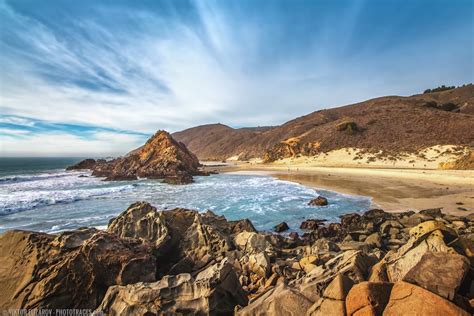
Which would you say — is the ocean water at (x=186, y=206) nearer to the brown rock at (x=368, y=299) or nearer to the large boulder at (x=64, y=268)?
the large boulder at (x=64, y=268)

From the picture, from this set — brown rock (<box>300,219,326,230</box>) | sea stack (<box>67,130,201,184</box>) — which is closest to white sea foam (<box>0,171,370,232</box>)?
brown rock (<box>300,219,326,230</box>)

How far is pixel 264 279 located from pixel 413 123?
57.3m

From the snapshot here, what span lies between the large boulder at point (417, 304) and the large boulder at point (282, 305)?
93cm

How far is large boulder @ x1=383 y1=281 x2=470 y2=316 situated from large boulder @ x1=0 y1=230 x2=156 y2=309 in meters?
3.80

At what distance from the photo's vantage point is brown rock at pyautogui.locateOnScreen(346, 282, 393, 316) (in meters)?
2.45

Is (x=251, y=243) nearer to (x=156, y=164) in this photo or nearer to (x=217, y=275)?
(x=217, y=275)

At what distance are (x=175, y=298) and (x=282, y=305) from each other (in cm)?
146

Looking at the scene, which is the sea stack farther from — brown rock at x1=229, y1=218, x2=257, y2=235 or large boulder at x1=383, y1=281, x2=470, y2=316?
large boulder at x1=383, y1=281, x2=470, y2=316

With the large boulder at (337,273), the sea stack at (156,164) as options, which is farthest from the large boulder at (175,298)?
the sea stack at (156,164)

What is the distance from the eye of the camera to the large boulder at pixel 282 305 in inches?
116

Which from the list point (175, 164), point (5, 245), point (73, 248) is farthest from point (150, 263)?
point (175, 164)

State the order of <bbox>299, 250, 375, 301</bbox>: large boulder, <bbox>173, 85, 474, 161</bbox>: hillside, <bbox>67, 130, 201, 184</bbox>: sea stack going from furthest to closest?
<bbox>173, 85, 474, 161</bbox>: hillside
<bbox>67, 130, 201, 184</bbox>: sea stack
<bbox>299, 250, 375, 301</bbox>: large boulder

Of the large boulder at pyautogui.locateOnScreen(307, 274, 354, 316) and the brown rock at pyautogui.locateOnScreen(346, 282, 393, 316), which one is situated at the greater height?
the brown rock at pyautogui.locateOnScreen(346, 282, 393, 316)

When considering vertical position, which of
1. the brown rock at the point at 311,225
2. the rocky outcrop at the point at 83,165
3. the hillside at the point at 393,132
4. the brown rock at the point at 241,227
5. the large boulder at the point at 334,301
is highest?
the hillside at the point at 393,132
